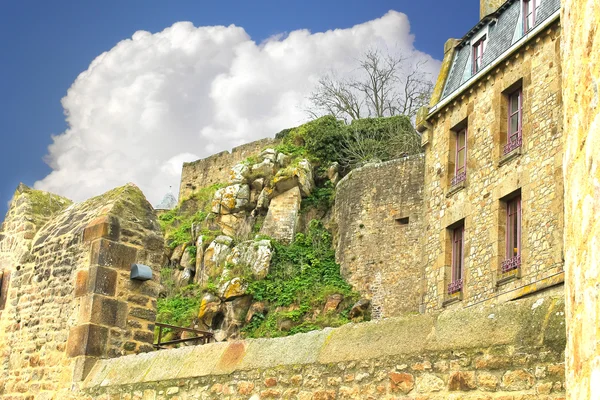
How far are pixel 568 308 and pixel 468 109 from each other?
16599 mm

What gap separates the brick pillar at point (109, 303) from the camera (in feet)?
27.8

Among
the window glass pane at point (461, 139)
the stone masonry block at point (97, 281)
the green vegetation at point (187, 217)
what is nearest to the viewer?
the stone masonry block at point (97, 281)

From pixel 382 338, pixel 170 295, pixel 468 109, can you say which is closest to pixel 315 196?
pixel 170 295

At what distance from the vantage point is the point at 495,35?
18656mm

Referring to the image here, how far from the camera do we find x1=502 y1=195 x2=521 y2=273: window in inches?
659

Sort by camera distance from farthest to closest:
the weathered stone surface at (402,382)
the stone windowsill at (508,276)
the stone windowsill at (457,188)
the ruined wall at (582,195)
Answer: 1. the stone windowsill at (457,188)
2. the stone windowsill at (508,276)
3. the weathered stone surface at (402,382)
4. the ruined wall at (582,195)

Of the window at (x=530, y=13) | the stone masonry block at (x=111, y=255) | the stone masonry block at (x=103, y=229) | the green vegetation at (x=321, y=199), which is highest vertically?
the window at (x=530, y=13)

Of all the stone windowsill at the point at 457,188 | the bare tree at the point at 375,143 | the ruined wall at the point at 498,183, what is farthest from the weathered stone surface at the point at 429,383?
the bare tree at the point at 375,143

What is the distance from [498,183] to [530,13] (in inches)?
137

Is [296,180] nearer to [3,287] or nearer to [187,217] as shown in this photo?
[187,217]

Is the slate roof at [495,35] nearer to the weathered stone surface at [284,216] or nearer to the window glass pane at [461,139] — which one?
the window glass pane at [461,139]

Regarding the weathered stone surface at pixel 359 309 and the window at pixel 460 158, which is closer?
the window at pixel 460 158

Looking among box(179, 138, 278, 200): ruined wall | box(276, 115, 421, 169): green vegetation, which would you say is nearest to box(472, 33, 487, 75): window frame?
box(276, 115, 421, 169): green vegetation

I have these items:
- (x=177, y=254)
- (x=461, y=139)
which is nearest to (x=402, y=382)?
(x=461, y=139)
